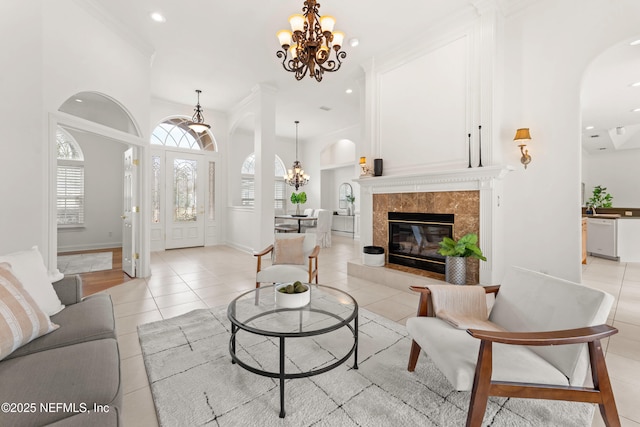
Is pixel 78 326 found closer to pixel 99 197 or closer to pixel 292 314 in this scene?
pixel 292 314

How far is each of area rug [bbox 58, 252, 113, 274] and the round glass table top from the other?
421 cm

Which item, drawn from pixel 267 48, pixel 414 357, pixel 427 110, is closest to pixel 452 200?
pixel 427 110

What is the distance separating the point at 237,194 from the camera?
7.64 meters

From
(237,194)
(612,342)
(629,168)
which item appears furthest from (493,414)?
(629,168)

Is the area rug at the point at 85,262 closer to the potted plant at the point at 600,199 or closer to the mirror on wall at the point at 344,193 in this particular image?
the mirror on wall at the point at 344,193

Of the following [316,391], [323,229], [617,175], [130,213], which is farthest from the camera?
[617,175]

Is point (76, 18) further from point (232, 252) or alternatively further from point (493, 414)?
point (493, 414)

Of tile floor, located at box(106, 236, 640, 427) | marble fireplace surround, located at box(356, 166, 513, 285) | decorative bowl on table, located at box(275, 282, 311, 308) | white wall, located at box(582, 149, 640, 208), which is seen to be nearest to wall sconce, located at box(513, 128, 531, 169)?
marble fireplace surround, located at box(356, 166, 513, 285)

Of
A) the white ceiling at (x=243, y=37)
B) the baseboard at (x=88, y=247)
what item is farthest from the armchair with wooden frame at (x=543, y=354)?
the baseboard at (x=88, y=247)

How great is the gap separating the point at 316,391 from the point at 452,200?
2824mm

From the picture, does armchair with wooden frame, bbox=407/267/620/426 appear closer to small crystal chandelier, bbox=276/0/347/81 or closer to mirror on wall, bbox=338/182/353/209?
small crystal chandelier, bbox=276/0/347/81

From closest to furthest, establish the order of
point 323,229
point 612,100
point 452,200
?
point 452,200 → point 612,100 → point 323,229

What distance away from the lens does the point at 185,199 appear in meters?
6.78

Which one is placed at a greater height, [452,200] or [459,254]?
[452,200]
